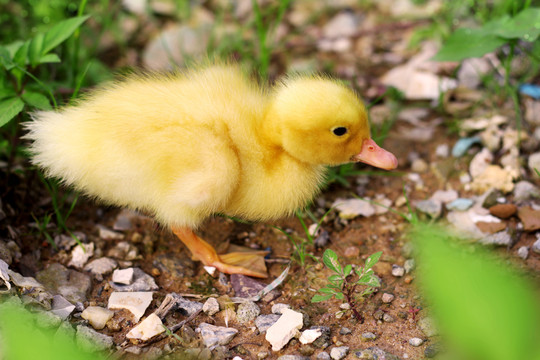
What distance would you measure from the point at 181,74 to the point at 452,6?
2444mm

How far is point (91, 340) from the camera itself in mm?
1985

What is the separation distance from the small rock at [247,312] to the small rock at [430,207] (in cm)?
107

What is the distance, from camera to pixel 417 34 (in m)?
3.96

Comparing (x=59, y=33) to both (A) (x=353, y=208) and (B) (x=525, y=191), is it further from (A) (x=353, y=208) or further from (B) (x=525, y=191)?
(B) (x=525, y=191)

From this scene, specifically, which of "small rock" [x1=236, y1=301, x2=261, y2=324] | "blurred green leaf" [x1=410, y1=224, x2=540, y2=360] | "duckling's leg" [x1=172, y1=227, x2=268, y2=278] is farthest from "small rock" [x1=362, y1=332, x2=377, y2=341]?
"blurred green leaf" [x1=410, y1=224, x2=540, y2=360]

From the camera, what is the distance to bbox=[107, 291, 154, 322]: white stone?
2168mm

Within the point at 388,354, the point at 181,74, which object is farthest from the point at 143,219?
the point at 388,354

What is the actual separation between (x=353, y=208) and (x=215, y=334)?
42.7 inches

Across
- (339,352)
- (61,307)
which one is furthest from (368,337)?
(61,307)

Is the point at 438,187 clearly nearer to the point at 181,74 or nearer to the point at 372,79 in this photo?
the point at 372,79

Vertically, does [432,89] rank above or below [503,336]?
below

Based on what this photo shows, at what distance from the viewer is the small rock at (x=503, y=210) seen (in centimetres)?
258

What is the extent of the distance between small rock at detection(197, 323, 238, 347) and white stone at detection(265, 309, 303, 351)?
0.48 ft

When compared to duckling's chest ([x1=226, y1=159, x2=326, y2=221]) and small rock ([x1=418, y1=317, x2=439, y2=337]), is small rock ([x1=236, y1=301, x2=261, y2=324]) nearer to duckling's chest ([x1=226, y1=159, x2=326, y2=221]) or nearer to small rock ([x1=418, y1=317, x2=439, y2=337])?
duckling's chest ([x1=226, y1=159, x2=326, y2=221])
